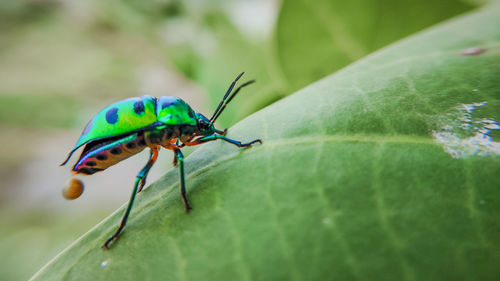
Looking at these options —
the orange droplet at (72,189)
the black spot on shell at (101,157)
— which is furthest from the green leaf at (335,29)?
the orange droplet at (72,189)

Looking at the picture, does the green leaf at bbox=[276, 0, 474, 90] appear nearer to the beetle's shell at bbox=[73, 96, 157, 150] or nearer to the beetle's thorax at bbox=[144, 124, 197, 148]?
the beetle's thorax at bbox=[144, 124, 197, 148]

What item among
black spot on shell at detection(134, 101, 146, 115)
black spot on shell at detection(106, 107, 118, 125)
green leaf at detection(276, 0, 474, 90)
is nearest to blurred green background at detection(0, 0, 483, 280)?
green leaf at detection(276, 0, 474, 90)

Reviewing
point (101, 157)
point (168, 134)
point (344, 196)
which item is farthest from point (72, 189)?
point (344, 196)

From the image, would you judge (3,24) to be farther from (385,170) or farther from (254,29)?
(385,170)

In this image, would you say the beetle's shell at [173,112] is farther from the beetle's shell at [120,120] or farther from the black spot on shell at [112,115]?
the black spot on shell at [112,115]

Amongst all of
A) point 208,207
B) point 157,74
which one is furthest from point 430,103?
point 157,74

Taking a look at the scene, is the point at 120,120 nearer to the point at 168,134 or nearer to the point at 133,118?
the point at 133,118
